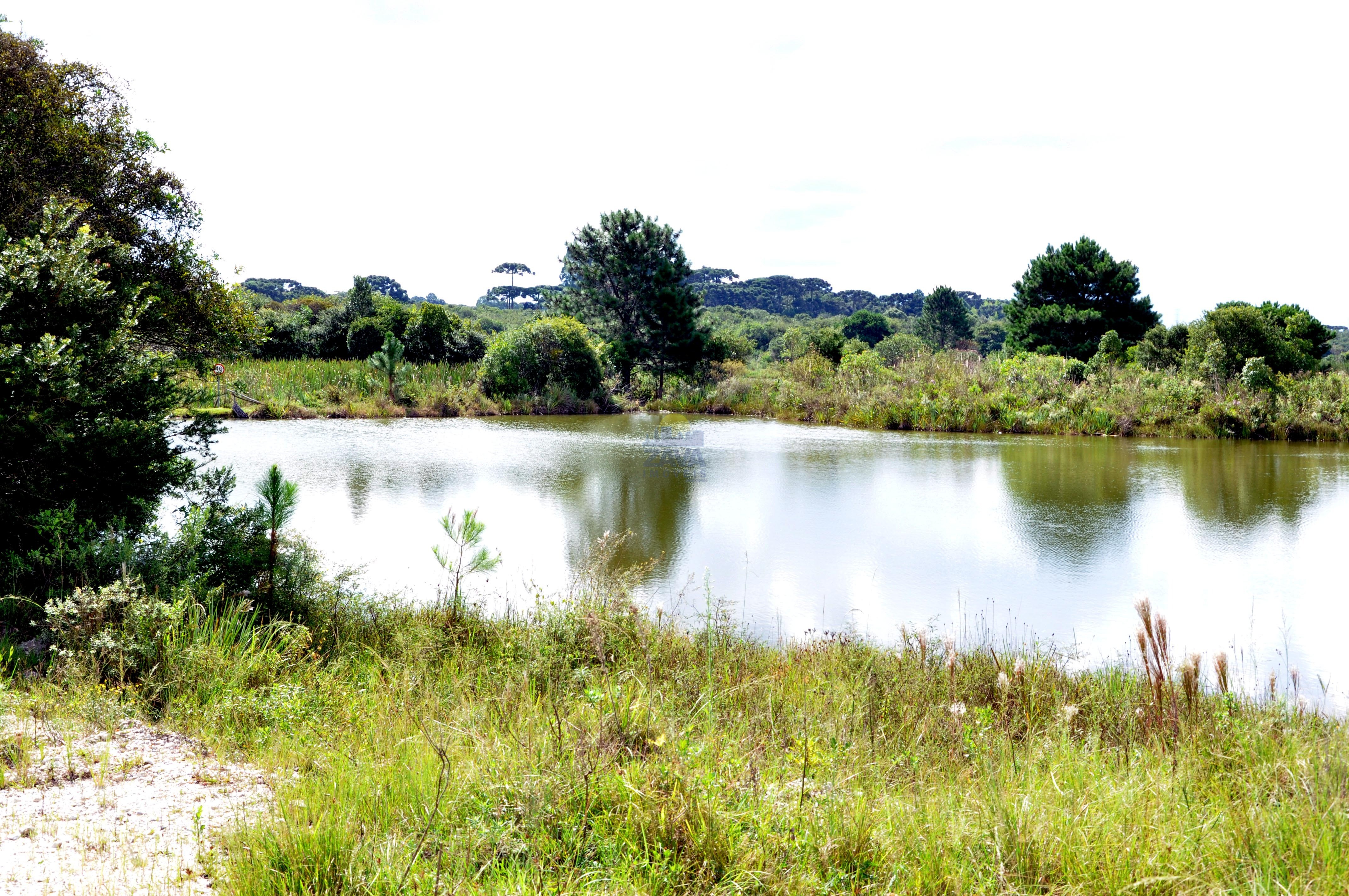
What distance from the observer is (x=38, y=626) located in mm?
4062

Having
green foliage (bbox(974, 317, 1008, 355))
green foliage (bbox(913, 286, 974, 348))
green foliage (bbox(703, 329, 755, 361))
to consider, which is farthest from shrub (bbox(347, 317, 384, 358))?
green foliage (bbox(974, 317, 1008, 355))

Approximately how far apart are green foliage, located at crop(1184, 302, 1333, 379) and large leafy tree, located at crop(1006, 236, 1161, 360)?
11.3m

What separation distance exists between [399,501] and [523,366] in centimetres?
1442

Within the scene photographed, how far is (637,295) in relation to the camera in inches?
1158


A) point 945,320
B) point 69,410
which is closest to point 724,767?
point 69,410

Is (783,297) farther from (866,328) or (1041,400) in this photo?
(1041,400)

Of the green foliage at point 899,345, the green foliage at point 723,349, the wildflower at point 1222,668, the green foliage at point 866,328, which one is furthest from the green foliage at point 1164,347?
the green foliage at point 866,328

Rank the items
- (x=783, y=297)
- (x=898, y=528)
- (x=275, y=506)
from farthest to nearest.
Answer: (x=783, y=297)
(x=898, y=528)
(x=275, y=506)

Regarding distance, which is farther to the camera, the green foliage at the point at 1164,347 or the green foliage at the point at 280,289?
the green foliage at the point at 280,289

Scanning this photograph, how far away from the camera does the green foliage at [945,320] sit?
61.7 meters

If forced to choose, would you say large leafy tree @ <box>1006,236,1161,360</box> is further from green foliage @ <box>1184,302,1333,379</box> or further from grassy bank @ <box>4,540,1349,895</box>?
grassy bank @ <box>4,540,1349,895</box>

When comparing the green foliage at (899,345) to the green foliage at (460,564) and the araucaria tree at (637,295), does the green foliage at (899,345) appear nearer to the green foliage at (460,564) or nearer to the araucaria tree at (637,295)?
the araucaria tree at (637,295)

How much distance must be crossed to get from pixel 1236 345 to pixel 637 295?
1857 centimetres

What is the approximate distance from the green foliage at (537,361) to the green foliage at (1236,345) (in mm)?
16784
